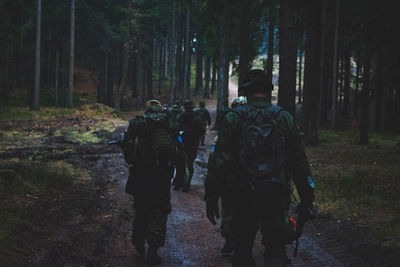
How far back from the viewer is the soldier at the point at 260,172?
358 cm

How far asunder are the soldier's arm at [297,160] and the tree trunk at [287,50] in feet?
31.2

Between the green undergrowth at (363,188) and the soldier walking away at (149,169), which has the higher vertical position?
the soldier walking away at (149,169)

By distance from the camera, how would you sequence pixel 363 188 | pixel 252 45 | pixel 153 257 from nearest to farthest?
pixel 153 257 < pixel 363 188 < pixel 252 45

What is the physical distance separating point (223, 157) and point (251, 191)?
1.31 feet

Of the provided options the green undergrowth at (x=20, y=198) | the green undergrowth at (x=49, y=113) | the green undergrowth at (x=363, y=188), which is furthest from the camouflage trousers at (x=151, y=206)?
the green undergrowth at (x=49, y=113)

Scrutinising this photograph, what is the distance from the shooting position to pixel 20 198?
6.78 m

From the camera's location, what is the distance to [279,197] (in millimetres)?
3562

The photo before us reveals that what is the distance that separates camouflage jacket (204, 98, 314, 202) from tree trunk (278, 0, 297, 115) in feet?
30.9

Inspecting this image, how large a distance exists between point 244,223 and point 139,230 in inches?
86.4

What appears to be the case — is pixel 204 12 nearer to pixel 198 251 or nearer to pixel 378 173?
pixel 378 173

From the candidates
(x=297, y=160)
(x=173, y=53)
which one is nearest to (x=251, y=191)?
(x=297, y=160)

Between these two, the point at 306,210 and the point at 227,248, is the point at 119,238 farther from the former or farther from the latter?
the point at 306,210

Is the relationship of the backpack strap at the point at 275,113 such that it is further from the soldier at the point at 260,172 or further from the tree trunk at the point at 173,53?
the tree trunk at the point at 173,53

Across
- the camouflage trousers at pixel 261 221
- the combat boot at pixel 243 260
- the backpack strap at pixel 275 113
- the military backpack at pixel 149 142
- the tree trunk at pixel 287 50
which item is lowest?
the combat boot at pixel 243 260
